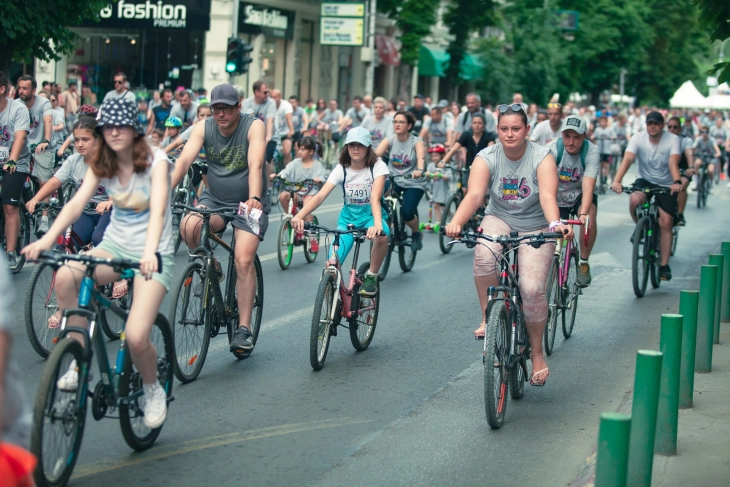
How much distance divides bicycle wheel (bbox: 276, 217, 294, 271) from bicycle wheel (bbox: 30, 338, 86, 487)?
709cm

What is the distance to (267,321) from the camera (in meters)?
9.20

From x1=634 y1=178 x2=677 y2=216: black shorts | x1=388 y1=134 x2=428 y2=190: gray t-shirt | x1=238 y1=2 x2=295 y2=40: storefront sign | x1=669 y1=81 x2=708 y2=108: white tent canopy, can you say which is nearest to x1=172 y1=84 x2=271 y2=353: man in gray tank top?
x1=388 y1=134 x2=428 y2=190: gray t-shirt

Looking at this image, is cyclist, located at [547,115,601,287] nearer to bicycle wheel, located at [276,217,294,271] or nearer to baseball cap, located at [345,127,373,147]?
baseball cap, located at [345,127,373,147]

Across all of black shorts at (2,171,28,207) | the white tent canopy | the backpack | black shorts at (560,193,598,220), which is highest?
the white tent canopy

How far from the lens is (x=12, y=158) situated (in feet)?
34.4

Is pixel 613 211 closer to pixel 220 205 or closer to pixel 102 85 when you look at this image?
pixel 220 205

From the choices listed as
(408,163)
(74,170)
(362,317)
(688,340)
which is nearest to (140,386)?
(362,317)

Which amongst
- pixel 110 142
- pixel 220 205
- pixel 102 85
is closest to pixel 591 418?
pixel 220 205

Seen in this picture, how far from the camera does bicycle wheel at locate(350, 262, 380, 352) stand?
26.0 feet

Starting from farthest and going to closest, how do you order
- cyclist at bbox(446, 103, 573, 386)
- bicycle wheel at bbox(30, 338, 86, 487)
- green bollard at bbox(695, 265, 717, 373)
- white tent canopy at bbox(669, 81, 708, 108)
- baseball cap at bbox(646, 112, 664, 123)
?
white tent canopy at bbox(669, 81, 708, 108) < baseball cap at bbox(646, 112, 664, 123) < green bollard at bbox(695, 265, 717, 373) < cyclist at bbox(446, 103, 573, 386) < bicycle wheel at bbox(30, 338, 86, 487)

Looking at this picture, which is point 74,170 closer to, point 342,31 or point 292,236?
point 292,236

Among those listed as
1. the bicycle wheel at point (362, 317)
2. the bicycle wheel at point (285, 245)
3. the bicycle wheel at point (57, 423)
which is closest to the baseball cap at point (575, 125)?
the bicycle wheel at point (362, 317)

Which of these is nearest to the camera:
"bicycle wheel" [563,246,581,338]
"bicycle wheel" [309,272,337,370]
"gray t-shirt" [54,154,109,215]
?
"bicycle wheel" [309,272,337,370]

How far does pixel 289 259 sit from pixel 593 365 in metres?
4.93
